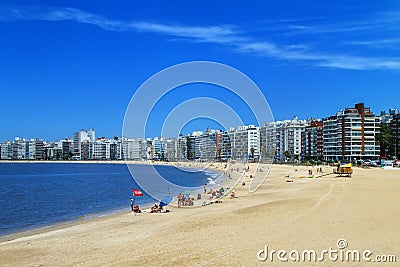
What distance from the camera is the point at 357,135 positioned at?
94.7m

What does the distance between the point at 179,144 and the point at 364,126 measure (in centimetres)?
11457

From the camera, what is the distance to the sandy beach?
10961mm

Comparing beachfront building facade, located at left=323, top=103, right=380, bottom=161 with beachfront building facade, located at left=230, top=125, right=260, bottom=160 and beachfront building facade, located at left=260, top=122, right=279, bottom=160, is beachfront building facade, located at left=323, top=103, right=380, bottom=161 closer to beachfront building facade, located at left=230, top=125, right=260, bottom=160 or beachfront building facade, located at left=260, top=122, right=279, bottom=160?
beachfront building facade, located at left=260, top=122, right=279, bottom=160

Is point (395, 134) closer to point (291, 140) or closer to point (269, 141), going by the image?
point (291, 140)

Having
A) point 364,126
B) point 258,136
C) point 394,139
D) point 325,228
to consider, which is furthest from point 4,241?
point 258,136

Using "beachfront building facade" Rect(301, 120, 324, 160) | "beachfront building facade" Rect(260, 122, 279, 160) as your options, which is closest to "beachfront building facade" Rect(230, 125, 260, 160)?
"beachfront building facade" Rect(260, 122, 279, 160)

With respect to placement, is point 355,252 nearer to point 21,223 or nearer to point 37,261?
point 37,261

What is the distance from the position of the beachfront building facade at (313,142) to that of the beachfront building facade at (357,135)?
30.8 ft

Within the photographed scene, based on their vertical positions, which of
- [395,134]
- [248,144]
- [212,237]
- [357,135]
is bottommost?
[212,237]

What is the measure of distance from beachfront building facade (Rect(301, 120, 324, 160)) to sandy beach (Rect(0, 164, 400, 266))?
92.1 m

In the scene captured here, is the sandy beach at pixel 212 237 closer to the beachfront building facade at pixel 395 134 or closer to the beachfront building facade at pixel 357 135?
the beachfront building facade at pixel 357 135

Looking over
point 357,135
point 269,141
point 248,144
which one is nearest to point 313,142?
point 357,135

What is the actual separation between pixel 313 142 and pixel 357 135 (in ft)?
66.0

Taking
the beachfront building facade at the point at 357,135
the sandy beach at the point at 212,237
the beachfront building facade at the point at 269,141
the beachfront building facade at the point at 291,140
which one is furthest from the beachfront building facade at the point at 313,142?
the sandy beach at the point at 212,237
